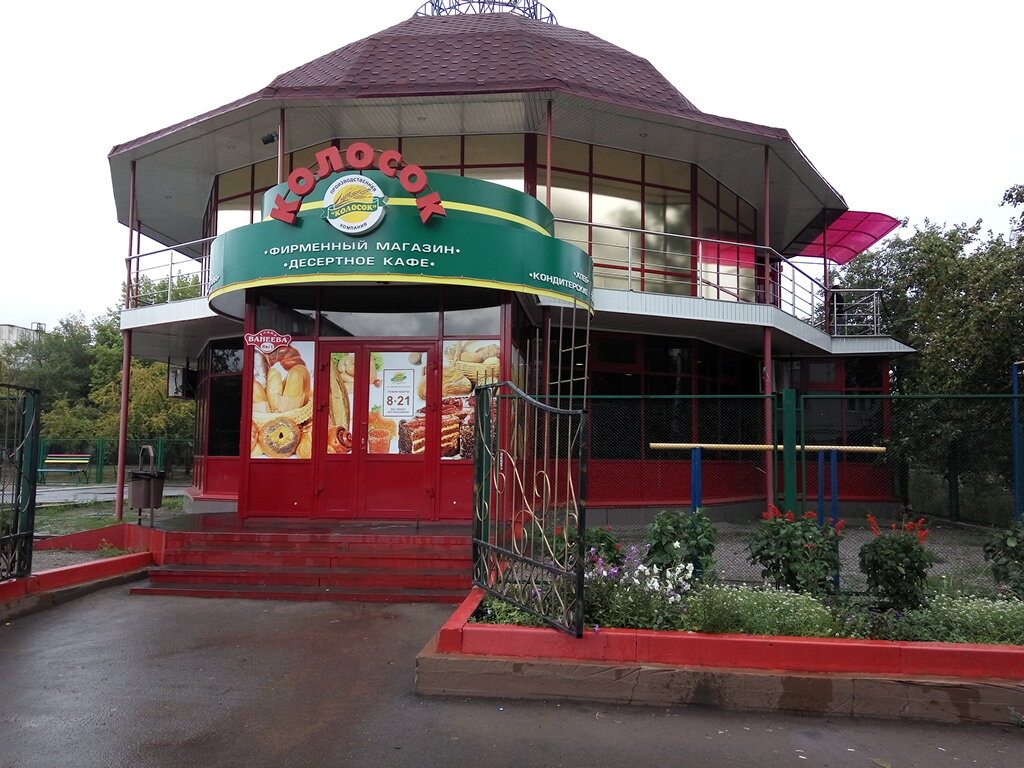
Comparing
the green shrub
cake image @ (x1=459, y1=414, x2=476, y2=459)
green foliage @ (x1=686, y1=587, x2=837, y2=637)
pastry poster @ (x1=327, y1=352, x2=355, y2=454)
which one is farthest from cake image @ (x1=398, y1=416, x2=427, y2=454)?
green foliage @ (x1=686, y1=587, x2=837, y2=637)

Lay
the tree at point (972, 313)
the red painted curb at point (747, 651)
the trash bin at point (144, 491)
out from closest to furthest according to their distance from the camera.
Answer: the red painted curb at point (747, 651) → the trash bin at point (144, 491) → the tree at point (972, 313)

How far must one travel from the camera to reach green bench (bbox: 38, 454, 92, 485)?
92.7 feet

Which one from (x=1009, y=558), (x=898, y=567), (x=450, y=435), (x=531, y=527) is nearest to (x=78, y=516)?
(x=450, y=435)

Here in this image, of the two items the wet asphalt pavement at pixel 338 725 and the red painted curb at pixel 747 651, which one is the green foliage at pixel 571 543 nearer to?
the red painted curb at pixel 747 651

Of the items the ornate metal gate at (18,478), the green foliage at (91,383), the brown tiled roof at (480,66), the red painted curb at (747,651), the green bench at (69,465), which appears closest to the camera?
the red painted curb at (747,651)

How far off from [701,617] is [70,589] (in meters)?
6.48

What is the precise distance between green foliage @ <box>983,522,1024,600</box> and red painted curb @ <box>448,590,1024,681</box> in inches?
44.6

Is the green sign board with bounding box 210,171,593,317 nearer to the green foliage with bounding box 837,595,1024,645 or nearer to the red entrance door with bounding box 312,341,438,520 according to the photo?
the red entrance door with bounding box 312,341,438,520

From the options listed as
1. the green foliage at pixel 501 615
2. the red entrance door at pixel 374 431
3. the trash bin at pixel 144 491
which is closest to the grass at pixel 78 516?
the trash bin at pixel 144 491

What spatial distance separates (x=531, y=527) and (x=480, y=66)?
31.1 ft

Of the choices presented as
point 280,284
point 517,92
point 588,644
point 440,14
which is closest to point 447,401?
point 280,284

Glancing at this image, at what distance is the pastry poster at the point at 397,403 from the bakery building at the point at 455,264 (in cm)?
3

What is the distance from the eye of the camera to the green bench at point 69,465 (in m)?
28.3

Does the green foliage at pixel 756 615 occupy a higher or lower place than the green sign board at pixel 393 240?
lower
